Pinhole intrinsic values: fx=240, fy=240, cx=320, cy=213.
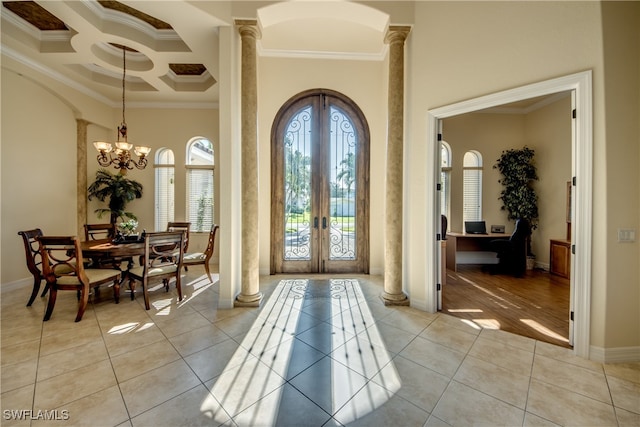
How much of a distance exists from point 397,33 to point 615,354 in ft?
14.4

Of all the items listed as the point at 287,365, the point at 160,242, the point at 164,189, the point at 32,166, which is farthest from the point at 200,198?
the point at 287,365

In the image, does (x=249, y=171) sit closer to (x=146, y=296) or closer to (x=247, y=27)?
(x=247, y=27)

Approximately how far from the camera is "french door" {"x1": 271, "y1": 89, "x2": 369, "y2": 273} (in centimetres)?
476

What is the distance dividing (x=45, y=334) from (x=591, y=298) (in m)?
5.67

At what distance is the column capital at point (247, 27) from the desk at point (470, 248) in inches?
207

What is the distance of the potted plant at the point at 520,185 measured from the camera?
17.9 feet

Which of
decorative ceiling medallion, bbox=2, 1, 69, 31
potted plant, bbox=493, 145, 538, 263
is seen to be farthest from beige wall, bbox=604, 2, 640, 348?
decorative ceiling medallion, bbox=2, 1, 69, 31

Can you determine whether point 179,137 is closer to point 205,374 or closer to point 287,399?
point 205,374

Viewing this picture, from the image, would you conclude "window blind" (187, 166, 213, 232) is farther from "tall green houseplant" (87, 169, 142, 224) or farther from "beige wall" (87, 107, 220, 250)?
"tall green houseplant" (87, 169, 142, 224)

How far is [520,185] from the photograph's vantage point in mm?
5543

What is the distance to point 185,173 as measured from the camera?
5891 mm

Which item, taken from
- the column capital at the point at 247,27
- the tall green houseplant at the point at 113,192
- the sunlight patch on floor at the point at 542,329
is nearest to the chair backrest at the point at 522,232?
the sunlight patch on floor at the point at 542,329

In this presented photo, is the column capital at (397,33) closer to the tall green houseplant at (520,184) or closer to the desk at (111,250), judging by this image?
the tall green houseplant at (520,184)

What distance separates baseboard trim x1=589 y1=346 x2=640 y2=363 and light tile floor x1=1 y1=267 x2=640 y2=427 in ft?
0.19
